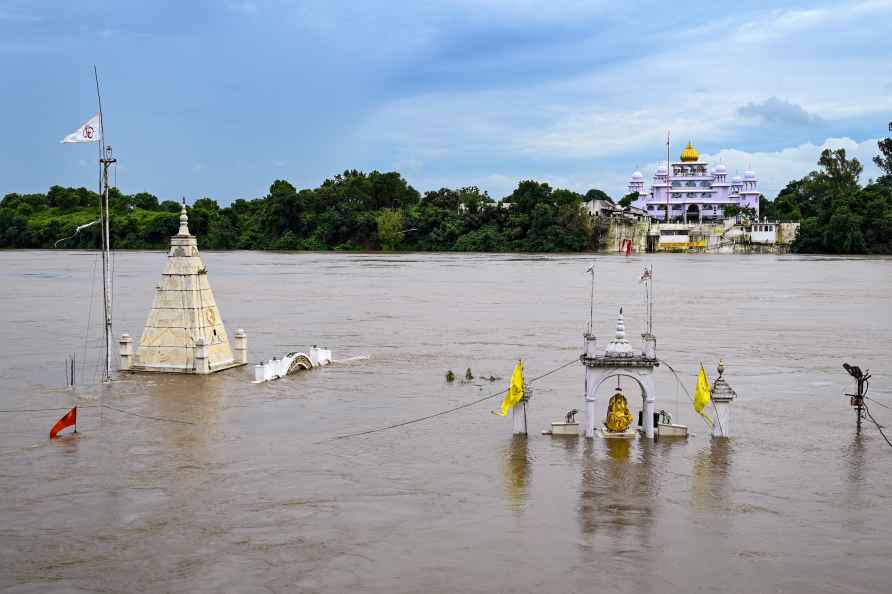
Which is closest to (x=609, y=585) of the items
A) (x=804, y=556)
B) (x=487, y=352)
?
(x=804, y=556)

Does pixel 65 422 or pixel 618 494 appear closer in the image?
pixel 618 494

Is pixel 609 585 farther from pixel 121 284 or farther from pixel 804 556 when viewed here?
pixel 121 284

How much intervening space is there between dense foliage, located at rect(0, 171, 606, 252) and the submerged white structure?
86.0m

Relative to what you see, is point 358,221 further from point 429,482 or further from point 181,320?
point 429,482

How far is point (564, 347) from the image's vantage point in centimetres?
3597

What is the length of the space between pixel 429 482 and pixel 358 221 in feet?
361

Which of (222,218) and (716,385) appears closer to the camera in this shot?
(716,385)

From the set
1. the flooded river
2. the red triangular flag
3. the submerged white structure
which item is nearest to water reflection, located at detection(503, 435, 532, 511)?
the flooded river

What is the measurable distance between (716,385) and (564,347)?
16.2 metres

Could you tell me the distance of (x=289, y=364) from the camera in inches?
1121

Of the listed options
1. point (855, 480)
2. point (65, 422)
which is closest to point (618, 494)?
point (855, 480)

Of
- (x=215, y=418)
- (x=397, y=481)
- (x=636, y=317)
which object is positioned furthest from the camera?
(x=636, y=317)

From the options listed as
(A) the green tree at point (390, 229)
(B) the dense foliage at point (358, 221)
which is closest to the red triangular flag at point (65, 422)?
(B) the dense foliage at point (358, 221)

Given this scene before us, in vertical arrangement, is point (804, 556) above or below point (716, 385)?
below
